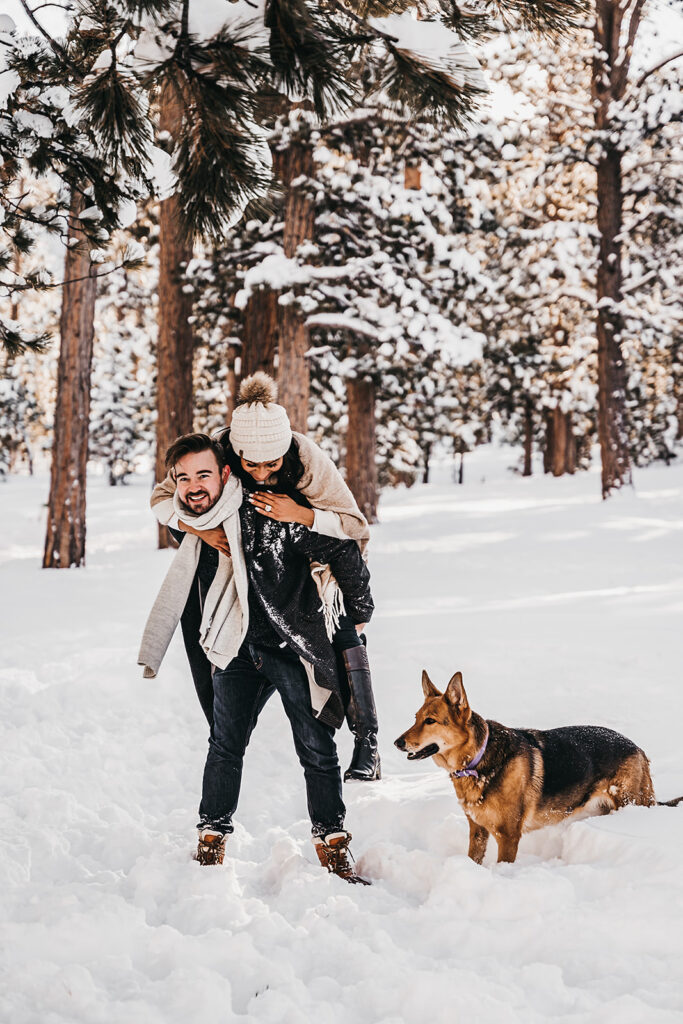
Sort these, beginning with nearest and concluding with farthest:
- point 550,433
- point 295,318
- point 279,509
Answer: point 279,509 → point 295,318 → point 550,433

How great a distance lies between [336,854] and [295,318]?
10364 millimetres

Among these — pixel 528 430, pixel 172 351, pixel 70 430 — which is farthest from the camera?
pixel 528 430

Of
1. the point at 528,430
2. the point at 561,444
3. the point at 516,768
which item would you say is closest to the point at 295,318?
the point at 516,768

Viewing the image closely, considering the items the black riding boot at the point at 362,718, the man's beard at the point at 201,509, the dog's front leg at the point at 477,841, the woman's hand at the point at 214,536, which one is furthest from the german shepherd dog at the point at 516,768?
the man's beard at the point at 201,509

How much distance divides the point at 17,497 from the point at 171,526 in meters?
30.3

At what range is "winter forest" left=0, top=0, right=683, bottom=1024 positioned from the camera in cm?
296

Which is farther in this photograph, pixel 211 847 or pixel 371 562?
pixel 371 562

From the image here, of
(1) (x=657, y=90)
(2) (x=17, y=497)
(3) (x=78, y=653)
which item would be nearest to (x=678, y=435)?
(1) (x=657, y=90)

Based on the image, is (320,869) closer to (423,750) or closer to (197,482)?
(423,750)

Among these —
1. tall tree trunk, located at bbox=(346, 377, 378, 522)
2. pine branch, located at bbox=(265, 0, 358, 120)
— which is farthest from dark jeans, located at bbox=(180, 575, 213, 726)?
tall tree trunk, located at bbox=(346, 377, 378, 522)

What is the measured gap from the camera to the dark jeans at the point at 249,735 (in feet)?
12.2

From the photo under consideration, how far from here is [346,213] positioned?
13750mm

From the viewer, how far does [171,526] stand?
382 centimetres

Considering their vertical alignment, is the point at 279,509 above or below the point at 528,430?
A: below
